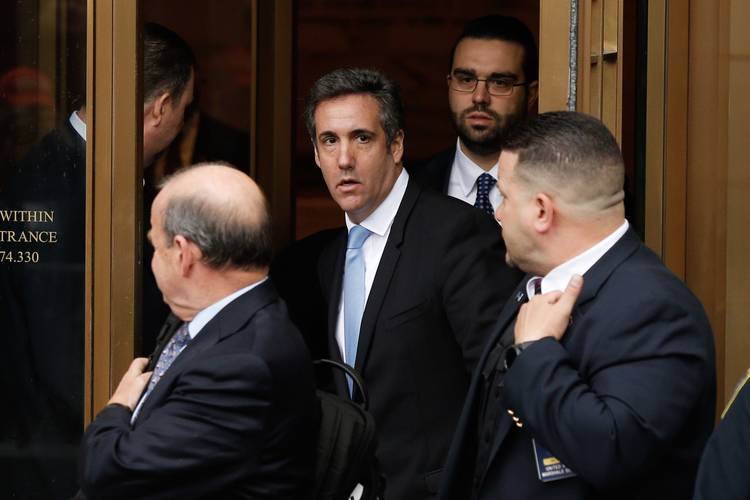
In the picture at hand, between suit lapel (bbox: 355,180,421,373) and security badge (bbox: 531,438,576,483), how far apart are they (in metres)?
0.90

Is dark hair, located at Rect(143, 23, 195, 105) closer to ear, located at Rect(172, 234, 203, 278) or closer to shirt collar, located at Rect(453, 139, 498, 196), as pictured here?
shirt collar, located at Rect(453, 139, 498, 196)

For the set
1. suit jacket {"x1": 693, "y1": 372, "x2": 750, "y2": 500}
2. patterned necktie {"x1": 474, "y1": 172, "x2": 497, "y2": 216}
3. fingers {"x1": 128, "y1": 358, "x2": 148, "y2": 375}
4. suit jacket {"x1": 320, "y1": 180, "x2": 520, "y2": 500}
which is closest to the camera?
suit jacket {"x1": 693, "y1": 372, "x2": 750, "y2": 500}

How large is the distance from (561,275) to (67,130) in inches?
66.9

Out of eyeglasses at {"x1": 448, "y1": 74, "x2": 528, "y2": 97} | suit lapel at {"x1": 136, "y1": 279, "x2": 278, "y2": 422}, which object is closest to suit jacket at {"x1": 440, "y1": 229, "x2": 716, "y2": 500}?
suit lapel at {"x1": 136, "y1": 279, "x2": 278, "y2": 422}

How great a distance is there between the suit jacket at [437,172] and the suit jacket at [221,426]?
1.83 meters

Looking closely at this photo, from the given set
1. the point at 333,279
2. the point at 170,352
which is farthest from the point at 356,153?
the point at 170,352

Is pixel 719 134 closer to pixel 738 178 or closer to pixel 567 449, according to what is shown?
pixel 738 178

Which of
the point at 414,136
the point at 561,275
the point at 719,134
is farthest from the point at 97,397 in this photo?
the point at 414,136

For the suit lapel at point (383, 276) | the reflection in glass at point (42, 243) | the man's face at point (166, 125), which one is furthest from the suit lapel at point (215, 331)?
the man's face at point (166, 125)

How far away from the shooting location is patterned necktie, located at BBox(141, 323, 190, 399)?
2.79 metres

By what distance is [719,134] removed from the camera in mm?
3947

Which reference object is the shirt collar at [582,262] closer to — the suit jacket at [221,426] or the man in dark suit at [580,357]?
the man in dark suit at [580,357]

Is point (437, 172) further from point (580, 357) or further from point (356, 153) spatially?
point (580, 357)

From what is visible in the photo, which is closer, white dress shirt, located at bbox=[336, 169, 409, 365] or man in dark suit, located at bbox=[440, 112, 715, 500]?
man in dark suit, located at bbox=[440, 112, 715, 500]
